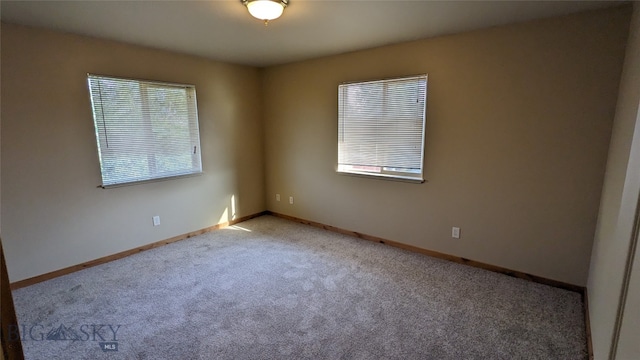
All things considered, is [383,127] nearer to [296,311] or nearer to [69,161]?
[296,311]

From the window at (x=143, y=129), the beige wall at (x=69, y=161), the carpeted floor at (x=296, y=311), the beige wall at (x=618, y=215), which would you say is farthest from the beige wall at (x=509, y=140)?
the beige wall at (x=69, y=161)

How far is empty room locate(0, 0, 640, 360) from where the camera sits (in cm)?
199

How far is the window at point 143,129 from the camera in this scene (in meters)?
3.02

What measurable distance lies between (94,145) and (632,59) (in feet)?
14.6

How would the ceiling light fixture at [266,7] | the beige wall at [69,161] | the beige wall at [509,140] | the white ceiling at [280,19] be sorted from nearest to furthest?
the ceiling light fixture at [266,7], the white ceiling at [280,19], the beige wall at [509,140], the beige wall at [69,161]

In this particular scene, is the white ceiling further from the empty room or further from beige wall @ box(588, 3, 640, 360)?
beige wall @ box(588, 3, 640, 360)

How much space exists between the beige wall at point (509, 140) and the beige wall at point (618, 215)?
0.52ft

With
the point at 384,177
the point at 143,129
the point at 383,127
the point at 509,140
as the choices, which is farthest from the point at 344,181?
the point at 143,129

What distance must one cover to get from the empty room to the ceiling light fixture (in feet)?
0.08

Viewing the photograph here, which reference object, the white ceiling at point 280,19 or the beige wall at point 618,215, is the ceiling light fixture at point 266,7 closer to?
the white ceiling at point 280,19

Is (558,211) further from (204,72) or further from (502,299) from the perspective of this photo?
(204,72)

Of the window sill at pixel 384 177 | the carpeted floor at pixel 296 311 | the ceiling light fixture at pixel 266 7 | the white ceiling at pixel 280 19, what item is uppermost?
the white ceiling at pixel 280 19

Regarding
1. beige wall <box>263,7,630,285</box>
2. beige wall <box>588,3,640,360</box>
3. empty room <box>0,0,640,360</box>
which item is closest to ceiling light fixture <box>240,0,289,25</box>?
empty room <box>0,0,640,360</box>

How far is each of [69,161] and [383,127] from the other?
327 cm
